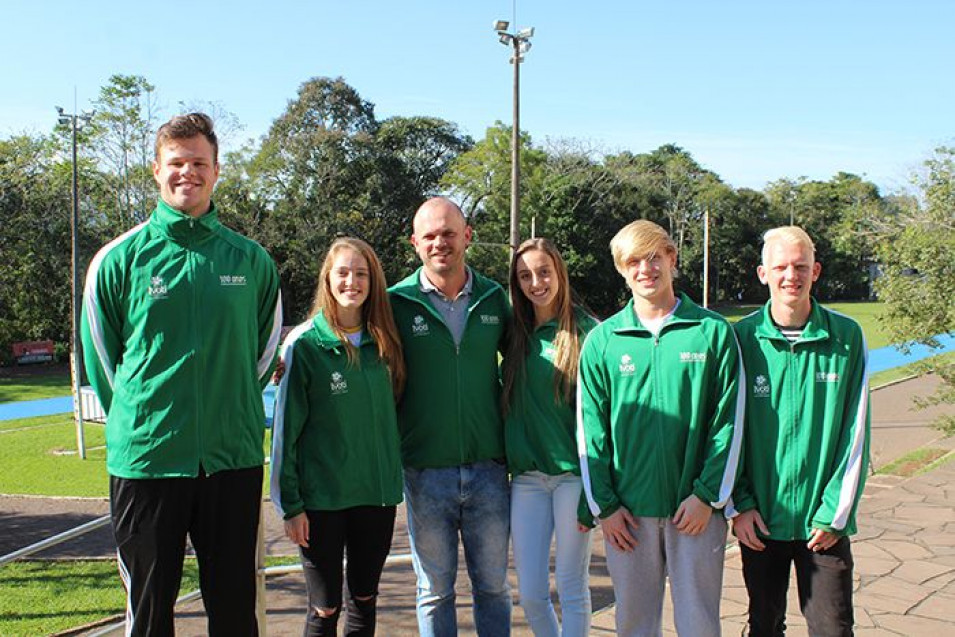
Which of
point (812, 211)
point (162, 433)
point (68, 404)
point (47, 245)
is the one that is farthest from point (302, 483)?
point (812, 211)

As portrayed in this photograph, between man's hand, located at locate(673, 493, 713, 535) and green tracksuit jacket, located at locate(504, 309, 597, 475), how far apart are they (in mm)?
430

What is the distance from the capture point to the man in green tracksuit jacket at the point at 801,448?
8.87 feet

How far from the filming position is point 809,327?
2.79 m

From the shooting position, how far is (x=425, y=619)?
10.1ft

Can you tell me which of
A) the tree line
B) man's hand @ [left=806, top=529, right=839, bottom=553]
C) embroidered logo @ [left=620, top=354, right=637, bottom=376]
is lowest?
man's hand @ [left=806, top=529, right=839, bottom=553]

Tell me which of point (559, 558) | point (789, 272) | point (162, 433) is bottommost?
point (559, 558)

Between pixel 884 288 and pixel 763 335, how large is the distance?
7.23 metres

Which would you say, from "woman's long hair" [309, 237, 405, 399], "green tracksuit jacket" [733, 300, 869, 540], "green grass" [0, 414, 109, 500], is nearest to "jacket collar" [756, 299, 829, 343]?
"green tracksuit jacket" [733, 300, 869, 540]

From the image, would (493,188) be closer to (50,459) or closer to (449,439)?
(50,459)

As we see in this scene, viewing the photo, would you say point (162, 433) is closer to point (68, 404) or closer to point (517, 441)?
point (517, 441)

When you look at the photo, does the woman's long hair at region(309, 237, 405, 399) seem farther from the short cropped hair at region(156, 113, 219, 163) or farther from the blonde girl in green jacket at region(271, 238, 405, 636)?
the short cropped hair at region(156, 113, 219, 163)

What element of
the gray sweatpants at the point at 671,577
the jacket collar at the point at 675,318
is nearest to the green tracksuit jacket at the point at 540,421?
the jacket collar at the point at 675,318

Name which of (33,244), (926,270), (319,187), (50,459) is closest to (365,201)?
(319,187)

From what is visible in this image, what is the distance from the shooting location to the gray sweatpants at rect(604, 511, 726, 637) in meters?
2.73
